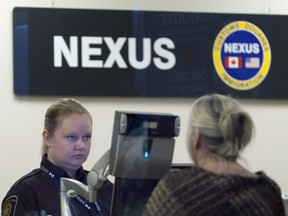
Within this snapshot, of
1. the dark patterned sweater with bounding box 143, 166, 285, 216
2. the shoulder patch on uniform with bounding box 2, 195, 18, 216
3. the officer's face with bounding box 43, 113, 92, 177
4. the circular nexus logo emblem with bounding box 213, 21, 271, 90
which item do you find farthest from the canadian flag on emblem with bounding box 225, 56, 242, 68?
the dark patterned sweater with bounding box 143, 166, 285, 216

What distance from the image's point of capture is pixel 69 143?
226 cm

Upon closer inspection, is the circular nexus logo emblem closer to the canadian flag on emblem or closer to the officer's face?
the canadian flag on emblem

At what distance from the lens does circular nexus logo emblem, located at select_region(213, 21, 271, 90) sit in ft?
13.6

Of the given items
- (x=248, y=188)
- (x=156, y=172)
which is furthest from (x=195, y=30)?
(x=248, y=188)

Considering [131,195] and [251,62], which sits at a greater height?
[251,62]

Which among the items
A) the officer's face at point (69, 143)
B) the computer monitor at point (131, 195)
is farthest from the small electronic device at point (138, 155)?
the officer's face at point (69, 143)

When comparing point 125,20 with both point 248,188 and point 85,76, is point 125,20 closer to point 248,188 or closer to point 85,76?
point 85,76

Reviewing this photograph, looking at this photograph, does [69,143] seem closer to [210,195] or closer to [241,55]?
[210,195]

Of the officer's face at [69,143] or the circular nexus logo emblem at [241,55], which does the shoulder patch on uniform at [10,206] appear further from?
the circular nexus logo emblem at [241,55]

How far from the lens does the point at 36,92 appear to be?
154 inches

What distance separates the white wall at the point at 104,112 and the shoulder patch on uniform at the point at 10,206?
171 centimetres

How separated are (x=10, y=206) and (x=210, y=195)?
2.91 ft

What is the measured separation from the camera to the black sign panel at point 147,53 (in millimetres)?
3926

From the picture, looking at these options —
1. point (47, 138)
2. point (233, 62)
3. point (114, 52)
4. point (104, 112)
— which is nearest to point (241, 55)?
→ point (233, 62)
